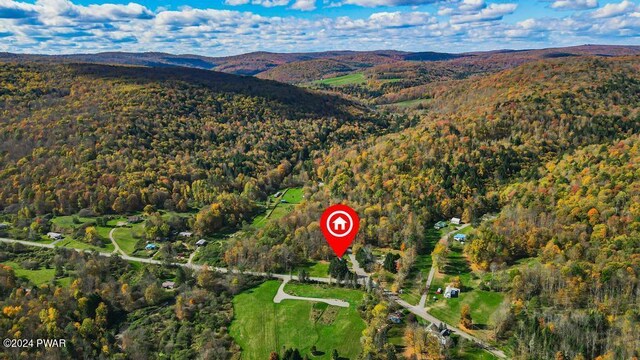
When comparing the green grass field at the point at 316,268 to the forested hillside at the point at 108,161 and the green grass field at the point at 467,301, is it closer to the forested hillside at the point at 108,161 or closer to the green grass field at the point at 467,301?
the green grass field at the point at 467,301

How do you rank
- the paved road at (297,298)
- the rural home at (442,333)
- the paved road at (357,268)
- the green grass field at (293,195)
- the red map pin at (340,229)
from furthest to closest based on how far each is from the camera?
1. the green grass field at (293,195)
2. the red map pin at (340,229)
3. the paved road at (357,268)
4. the paved road at (297,298)
5. the rural home at (442,333)

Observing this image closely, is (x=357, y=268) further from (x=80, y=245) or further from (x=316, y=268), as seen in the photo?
(x=80, y=245)

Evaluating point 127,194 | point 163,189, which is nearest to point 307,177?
point 163,189

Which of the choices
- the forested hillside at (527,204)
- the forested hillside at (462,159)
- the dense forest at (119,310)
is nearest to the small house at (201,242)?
the forested hillside at (527,204)

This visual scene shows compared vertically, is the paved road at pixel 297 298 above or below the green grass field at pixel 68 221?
below

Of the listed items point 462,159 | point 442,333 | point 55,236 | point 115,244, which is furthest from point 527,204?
point 55,236

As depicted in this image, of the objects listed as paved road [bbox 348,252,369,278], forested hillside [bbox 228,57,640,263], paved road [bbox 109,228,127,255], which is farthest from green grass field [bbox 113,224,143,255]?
paved road [bbox 348,252,369,278]

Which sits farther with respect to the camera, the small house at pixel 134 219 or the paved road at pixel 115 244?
the small house at pixel 134 219

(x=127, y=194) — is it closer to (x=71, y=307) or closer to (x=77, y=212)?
(x=77, y=212)
